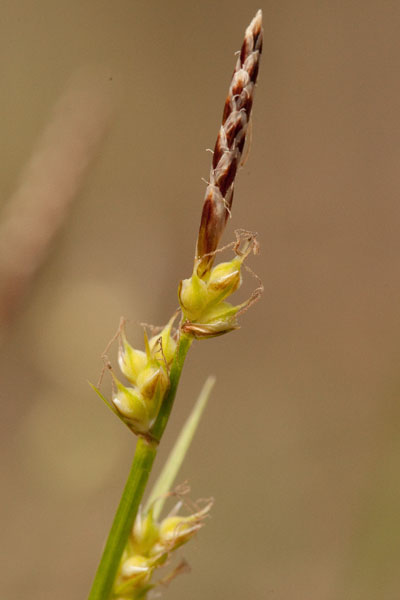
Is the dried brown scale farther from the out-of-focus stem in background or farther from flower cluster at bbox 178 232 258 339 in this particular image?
the out-of-focus stem in background

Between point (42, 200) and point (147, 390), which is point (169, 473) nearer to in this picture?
point (147, 390)

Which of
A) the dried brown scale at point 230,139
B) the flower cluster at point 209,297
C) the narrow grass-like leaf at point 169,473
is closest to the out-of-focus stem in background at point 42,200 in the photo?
the narrow grass-like leaf at point 169,473

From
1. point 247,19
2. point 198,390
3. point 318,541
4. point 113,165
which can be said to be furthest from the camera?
point 247,19

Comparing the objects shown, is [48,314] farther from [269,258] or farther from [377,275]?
[377,275]

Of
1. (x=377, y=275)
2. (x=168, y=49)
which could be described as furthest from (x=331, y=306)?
(x=168, y=49)

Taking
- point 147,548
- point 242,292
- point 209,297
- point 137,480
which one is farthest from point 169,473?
point 242,292

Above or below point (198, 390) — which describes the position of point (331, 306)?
above
